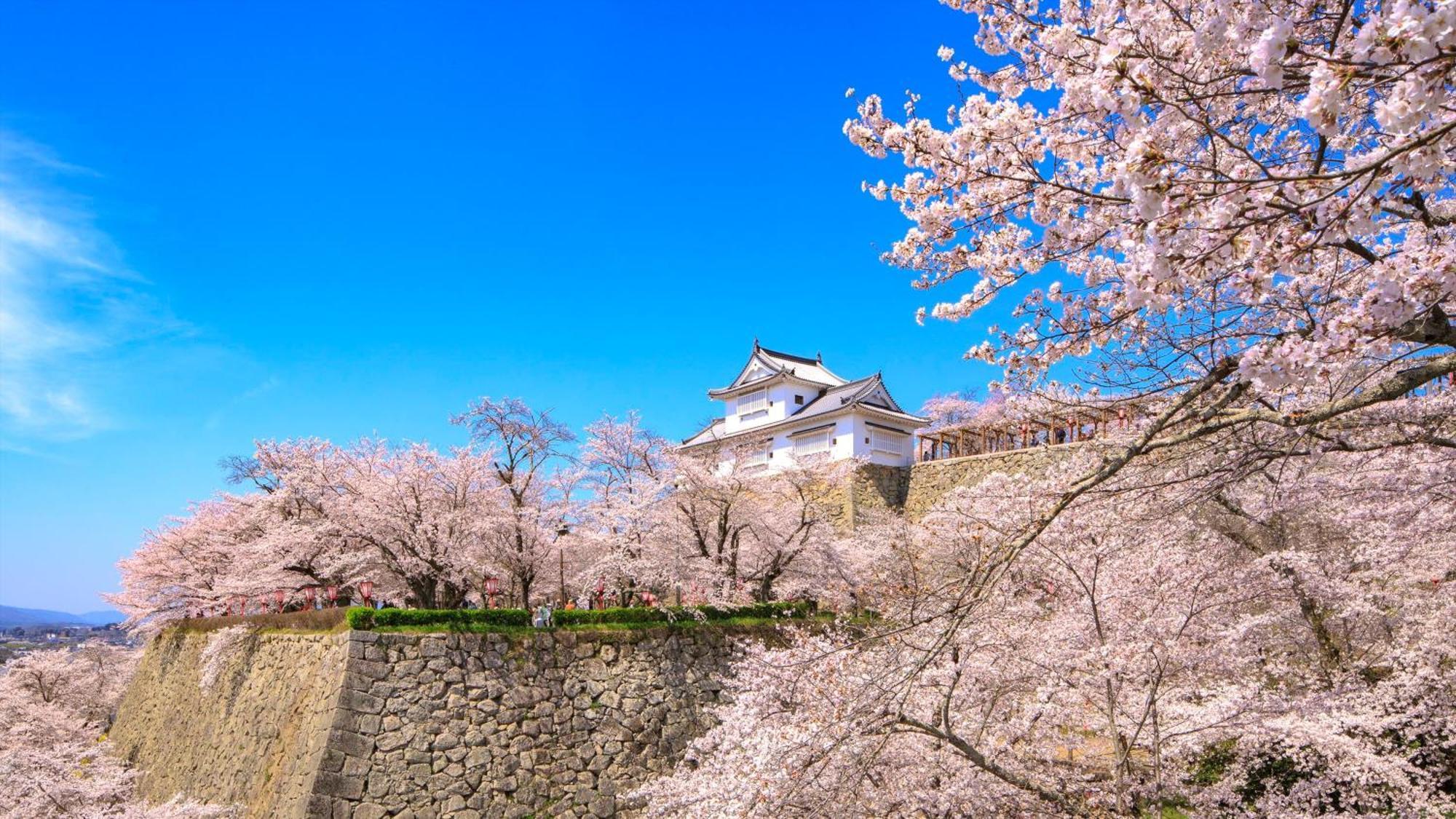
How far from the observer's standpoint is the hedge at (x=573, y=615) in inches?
444

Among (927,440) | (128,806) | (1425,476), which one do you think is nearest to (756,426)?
(927,440)

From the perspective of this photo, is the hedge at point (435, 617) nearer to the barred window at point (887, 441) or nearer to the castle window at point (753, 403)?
the barred window at point (887, 441)

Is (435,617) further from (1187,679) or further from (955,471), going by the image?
(955,471)

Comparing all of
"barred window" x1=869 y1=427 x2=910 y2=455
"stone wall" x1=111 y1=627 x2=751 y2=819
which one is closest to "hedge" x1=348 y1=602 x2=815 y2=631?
"stone wall" x1=111 y1=627 x2=751 y2=819

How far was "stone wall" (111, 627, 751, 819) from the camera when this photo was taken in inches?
412

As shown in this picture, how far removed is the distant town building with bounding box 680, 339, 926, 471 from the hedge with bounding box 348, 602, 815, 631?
7.18m

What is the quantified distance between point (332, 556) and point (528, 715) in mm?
6282

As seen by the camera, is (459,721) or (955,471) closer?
(459,721)

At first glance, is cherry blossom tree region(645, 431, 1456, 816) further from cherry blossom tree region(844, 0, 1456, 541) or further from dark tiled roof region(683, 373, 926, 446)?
dark tiled roof region(683, 373, 926, 446)

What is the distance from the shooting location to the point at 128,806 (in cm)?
1333

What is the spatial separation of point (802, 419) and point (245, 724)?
16.3 metres

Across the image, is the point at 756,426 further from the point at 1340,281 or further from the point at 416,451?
the point at 1340,281

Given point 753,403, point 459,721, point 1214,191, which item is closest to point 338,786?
point 459,721

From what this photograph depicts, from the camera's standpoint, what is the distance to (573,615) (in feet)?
42.4
